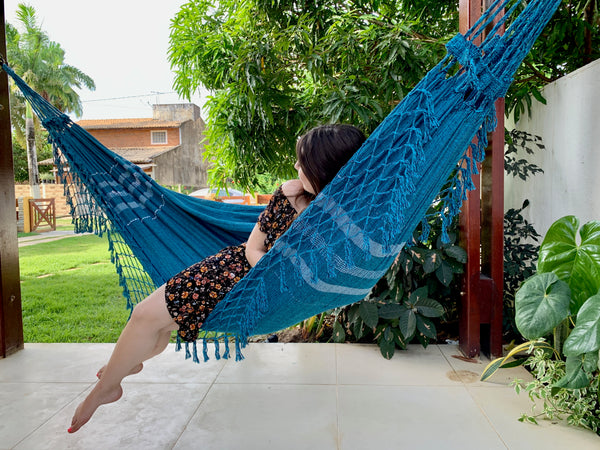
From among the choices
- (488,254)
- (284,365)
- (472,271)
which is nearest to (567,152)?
(488,254)

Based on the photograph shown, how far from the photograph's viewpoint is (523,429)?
4.83 feet

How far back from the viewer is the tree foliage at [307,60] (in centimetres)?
235

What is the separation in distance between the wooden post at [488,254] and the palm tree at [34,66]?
1806cm

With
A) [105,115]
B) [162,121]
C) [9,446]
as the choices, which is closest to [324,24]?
[9,446]

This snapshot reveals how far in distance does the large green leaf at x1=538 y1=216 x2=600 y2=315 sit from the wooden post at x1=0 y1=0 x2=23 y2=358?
88.7 inches

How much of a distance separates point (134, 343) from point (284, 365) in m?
0.91

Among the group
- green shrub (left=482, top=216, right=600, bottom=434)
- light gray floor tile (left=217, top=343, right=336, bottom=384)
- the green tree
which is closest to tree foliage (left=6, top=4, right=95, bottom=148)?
the green tree

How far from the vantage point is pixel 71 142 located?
66.2 inches

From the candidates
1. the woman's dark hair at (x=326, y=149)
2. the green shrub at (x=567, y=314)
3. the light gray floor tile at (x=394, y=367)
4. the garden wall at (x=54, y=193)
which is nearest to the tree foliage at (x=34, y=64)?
the garden wall at (x=54, y=193)

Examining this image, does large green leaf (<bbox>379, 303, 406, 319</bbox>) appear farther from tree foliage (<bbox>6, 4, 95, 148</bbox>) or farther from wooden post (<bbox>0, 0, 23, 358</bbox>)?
tree foliage (<bbox>6, 4, 95, 148</bbox>)

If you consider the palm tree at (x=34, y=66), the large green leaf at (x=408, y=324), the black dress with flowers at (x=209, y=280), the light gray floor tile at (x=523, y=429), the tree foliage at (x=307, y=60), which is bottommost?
the light gray floor tile at (x=523, y=429)

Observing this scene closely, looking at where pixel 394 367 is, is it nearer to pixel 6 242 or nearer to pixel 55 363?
pixel 55 363

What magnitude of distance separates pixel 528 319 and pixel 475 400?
0.42 meters

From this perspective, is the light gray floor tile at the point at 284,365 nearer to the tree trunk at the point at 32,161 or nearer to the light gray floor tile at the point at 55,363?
the light gray floor tile at the point at 55,363
